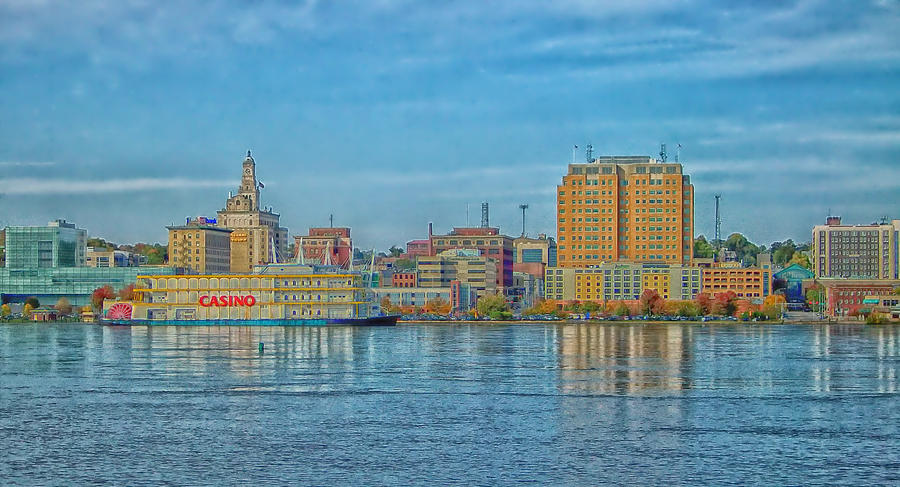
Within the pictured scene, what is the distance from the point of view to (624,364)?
297 feet

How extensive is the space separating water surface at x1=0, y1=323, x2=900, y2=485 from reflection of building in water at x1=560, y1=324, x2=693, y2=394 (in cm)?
38

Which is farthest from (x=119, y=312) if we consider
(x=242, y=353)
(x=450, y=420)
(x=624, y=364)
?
(x=450, y=420)

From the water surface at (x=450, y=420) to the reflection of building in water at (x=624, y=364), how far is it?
0.38 m

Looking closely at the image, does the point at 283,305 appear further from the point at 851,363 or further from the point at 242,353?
the point at 851,363

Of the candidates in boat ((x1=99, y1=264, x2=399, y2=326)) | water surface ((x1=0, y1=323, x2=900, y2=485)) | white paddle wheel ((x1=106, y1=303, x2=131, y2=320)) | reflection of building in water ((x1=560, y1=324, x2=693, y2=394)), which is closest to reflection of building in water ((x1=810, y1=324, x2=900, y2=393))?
water surface ((x1=0, y1=323, x2=900, y2=485))

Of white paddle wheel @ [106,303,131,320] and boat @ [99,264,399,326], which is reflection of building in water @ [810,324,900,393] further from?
white paddle wheel @ [106,303,131,320]

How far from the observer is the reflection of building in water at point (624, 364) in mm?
72438

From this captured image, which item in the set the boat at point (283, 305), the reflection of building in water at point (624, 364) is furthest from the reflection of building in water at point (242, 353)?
the boat at point (283, 305)

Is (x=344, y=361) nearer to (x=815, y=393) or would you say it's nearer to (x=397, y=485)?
(x=815, y=393)

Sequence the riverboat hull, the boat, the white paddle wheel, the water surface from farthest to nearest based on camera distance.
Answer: the white paddle wheel → the boat → the riverboat hull → the water surface

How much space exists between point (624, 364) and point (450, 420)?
3589 centimetres

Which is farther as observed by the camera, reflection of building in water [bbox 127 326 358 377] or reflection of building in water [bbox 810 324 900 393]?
reflection of building in water [bbox 127 326 358 377]

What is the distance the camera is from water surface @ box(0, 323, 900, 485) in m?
45.1

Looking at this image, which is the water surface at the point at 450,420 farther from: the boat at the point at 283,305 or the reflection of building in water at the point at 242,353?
the boat at the point at 283,305
